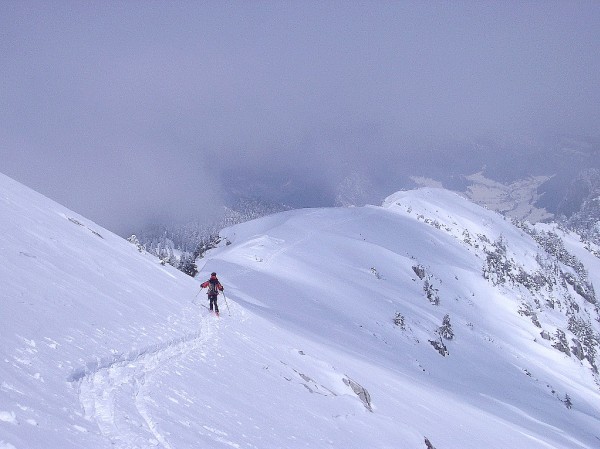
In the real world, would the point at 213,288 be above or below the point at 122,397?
above

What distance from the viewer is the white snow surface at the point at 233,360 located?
7383 mm

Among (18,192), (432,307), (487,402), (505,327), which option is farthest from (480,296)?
(18,192)

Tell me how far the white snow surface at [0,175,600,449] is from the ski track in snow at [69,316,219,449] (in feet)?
0.12

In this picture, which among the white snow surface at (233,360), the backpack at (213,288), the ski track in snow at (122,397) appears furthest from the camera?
the backpack at (213,288)

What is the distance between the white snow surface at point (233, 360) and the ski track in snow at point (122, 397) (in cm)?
4

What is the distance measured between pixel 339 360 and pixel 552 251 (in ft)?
588

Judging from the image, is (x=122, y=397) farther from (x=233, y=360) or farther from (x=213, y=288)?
(x=213, y=288)

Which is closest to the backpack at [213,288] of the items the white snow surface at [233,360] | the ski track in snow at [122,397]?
the white snow surface at [233,360]

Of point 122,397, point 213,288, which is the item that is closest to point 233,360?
point 122,397

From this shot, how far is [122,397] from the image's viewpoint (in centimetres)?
805

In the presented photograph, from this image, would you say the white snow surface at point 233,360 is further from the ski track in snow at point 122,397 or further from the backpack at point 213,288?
the backpack at point 213,288

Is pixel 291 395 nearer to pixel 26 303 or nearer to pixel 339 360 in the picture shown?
pixel 26 303

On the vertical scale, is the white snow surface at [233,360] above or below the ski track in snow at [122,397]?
above

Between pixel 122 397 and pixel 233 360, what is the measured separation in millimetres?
7225
